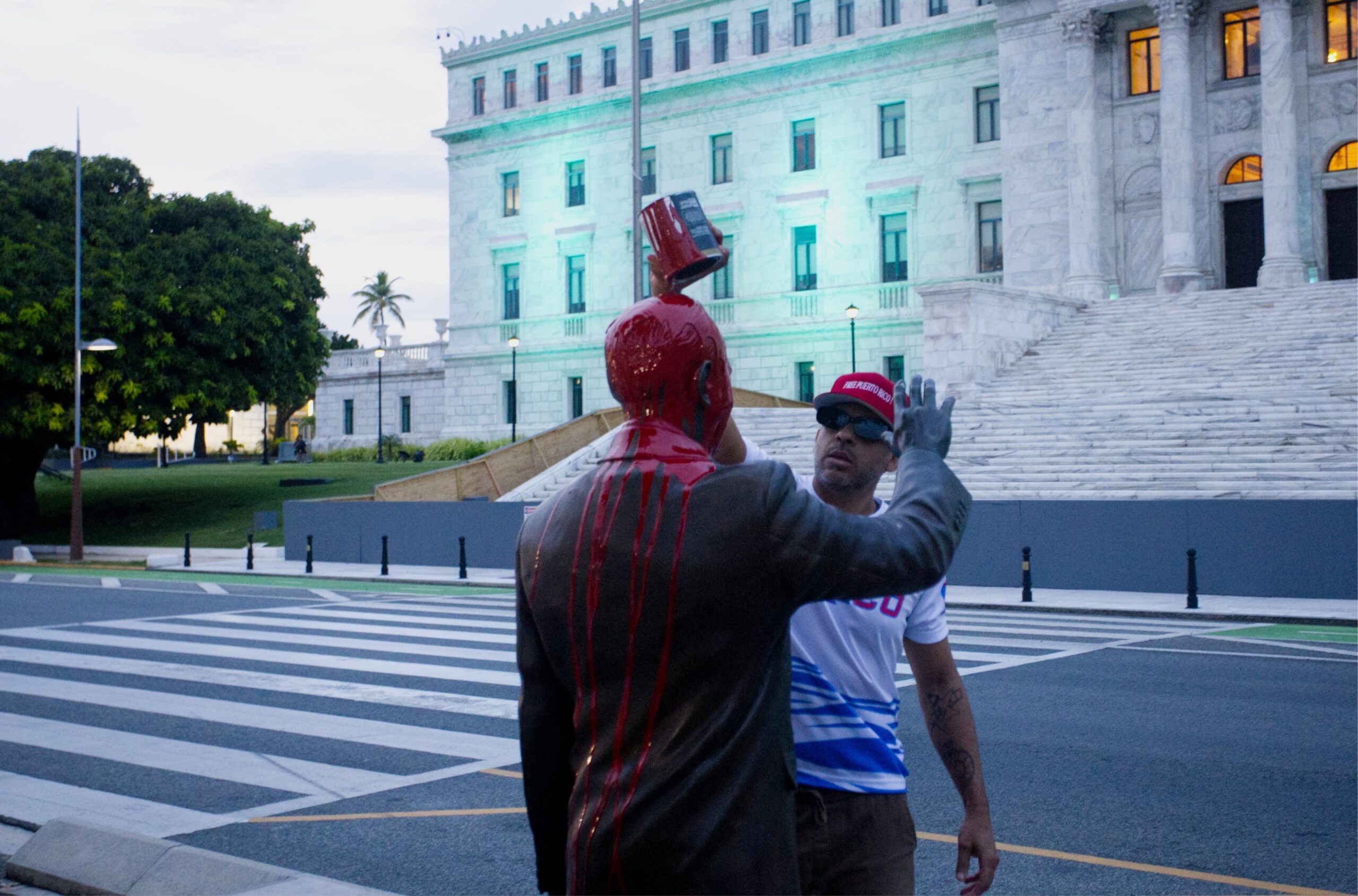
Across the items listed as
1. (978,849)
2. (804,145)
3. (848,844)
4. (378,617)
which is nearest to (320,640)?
(378,617)

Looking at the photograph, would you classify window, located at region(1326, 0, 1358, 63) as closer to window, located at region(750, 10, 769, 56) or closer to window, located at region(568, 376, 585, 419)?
window, located at region(750, 10, 769, 56)

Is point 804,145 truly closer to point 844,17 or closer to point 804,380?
point 844,17

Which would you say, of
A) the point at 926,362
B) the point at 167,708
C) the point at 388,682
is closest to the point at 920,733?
the point at 388,682

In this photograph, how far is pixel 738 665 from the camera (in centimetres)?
228

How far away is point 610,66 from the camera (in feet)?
174

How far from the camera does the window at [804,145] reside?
48.1 meters

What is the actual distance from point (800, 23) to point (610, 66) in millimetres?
8590

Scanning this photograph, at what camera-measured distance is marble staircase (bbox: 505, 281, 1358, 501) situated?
22047 mm

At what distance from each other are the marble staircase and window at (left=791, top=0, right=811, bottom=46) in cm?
1705

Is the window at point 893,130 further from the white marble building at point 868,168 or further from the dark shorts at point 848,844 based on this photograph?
the dark shorts at point 848,844

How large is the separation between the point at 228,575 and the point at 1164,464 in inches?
685

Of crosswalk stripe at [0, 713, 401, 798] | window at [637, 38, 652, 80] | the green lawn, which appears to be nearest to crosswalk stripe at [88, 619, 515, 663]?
crosswalk stripe at [0, 713, 401, 798]

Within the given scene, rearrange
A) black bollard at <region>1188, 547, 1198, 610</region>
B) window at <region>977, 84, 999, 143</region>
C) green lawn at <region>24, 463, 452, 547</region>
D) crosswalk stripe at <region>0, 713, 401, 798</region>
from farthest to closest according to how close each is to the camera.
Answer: window at <region>977, 84, 999, 143</region> → green lawn at <region>24, 463, 452, 547</region> → black bollard at <region>1188, 547, 1198, 610</region> → crosswalk stripe at <region>0, 713, 401, 798</region>

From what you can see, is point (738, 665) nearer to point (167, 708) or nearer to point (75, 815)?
point (75, 815)
